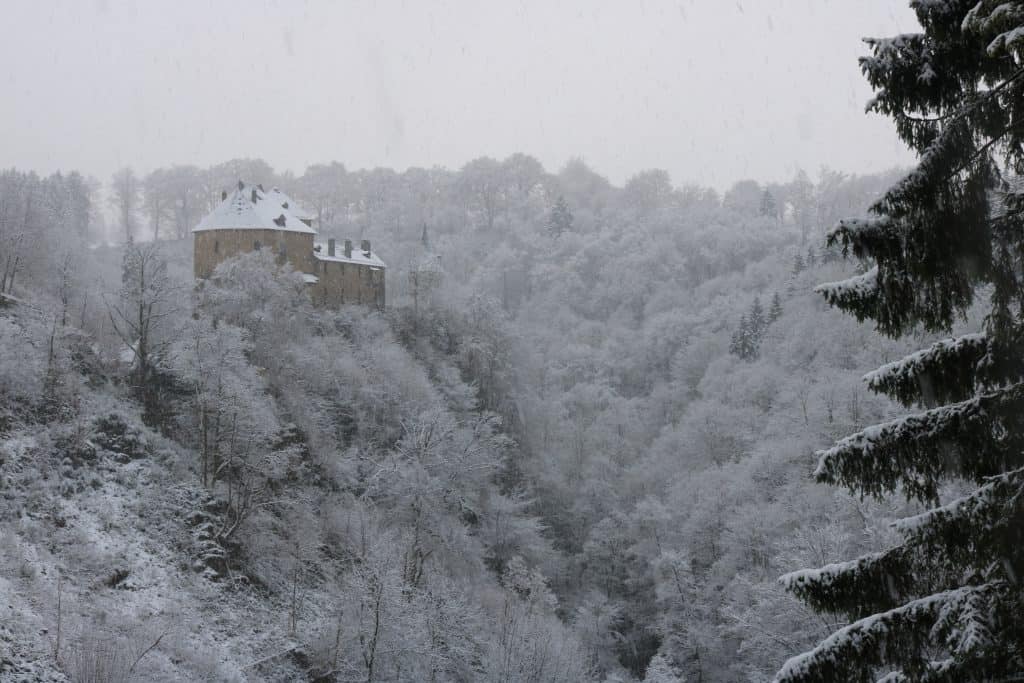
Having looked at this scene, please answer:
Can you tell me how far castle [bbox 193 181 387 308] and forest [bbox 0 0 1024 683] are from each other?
73.8 inches

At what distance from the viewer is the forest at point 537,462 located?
5.87 m

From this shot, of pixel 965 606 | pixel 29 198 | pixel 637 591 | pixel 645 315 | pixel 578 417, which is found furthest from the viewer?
pixel 645 315

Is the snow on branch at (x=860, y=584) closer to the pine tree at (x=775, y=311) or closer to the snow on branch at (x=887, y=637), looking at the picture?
the snow on branch at (x=887, y=637)

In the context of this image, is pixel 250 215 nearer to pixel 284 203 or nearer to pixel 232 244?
pixel 232 244

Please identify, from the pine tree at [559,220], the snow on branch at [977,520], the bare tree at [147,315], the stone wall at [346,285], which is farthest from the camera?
the pine tree at [559,220]

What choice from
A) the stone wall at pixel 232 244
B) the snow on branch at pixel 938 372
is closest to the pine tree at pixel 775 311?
the stone wall at pixel 232 244

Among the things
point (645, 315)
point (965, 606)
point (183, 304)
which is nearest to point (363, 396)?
point (183, 304)

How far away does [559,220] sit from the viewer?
104562 mm

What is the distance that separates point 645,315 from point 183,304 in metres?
55.6

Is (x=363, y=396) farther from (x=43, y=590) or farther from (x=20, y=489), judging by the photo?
(x=43, y=590)

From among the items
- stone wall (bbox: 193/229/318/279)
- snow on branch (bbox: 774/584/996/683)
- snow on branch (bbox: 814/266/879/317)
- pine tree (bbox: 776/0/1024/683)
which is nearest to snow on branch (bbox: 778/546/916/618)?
pine tree (bbox: 776/0/1024/683)

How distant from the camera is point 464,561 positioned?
3738 cm

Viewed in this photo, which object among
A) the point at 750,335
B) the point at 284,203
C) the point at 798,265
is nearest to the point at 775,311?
the point at 750,335

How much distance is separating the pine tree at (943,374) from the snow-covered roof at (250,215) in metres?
48.7
